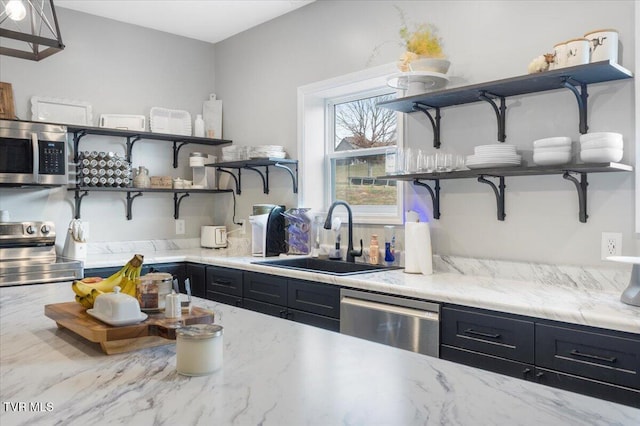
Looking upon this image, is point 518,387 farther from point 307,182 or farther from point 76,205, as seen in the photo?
point 76,205

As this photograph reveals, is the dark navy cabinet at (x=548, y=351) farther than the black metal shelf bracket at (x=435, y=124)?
No

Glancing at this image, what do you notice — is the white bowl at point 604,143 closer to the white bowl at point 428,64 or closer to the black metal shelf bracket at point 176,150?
the white bowl at point 428,64

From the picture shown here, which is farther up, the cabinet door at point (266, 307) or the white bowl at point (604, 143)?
the white bowl at point (604, 143)

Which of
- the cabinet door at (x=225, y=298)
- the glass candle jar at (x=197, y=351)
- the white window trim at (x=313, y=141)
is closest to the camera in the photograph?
the glass candle jar at (x=197, y=351)

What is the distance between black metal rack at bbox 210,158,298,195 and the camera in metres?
3.79

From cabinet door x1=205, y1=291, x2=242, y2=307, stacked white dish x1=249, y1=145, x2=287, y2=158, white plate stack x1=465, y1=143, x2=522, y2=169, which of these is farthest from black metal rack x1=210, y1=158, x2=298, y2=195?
white plate stack x1=465, y1=143, x2=522, y2=169

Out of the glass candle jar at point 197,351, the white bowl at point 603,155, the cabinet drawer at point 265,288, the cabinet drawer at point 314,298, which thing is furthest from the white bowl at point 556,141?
→ the glass candle jar at point 197,351

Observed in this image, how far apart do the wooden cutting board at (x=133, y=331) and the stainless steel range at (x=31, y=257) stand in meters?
1.97

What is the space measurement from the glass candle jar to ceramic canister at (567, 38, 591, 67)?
72.5 inches

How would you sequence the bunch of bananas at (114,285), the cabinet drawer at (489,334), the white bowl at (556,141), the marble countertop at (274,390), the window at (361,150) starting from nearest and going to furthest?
the marble countertop at (274,390)
the bunch of bananas at (114,285)
the cabinet drawer at (489,334)
the white bowl at (556,141)
the window at (361,150)

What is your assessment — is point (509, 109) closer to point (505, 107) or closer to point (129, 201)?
point (505, 107)

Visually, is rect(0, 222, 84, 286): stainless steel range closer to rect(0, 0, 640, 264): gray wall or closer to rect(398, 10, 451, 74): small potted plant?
rect(0, 0, 640, 264): gray wall

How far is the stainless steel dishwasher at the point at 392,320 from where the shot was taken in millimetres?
2229

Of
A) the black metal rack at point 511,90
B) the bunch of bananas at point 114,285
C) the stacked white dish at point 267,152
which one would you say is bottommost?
the bunch of bananas at point 114,285
